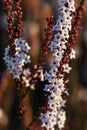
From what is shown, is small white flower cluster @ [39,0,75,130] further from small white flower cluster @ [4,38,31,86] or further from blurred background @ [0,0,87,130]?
blurred background @ [0,0,87,130]

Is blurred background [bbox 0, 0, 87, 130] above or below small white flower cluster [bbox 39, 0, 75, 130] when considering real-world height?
above

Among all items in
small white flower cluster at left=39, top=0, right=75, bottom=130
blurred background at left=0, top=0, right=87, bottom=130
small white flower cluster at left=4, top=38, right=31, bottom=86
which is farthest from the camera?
blurred background at left=0, top=0, right=87, bottom=130

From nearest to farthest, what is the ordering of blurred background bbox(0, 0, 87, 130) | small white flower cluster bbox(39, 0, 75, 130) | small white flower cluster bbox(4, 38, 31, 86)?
small white flower cluster bbox(39, 0, 75, 130), small white flower cluster bbox(4, 38, 31, 86), blurred background bbox(0, 0, 87, 130)

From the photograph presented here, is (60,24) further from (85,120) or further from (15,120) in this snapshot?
(85,120)

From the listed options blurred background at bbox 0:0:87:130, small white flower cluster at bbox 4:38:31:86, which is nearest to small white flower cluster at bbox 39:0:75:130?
small white flower cluster at bbox 4:38:31:86

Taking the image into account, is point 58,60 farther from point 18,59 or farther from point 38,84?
point 38,84

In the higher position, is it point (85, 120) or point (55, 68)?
point (85, 120)

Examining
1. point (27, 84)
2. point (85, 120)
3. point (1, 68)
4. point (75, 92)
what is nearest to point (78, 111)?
point (85, 120)
